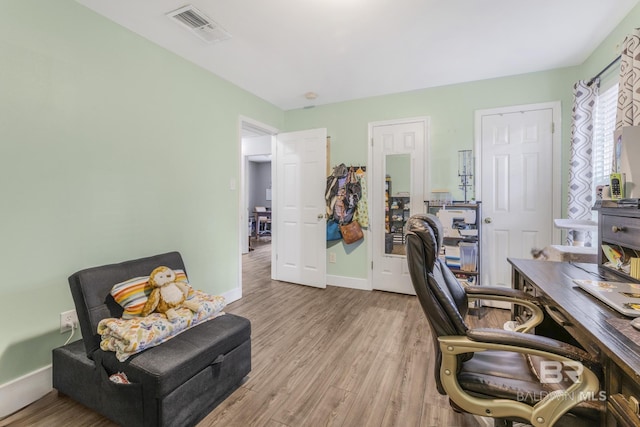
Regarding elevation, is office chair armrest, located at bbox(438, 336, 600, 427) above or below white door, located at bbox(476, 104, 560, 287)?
below

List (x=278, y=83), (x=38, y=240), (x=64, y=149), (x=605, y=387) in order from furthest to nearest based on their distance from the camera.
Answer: (x=278, y=83), (x=64, y=149), (x=38, y=240), (x=605, y=387)

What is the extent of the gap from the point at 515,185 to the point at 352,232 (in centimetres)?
187

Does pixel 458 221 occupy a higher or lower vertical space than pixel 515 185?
lower

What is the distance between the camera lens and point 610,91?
90.3 inches

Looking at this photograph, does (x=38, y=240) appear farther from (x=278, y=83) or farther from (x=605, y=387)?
(x=605, y=387)

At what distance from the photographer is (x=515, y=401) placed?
978 mm

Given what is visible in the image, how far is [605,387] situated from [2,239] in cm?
275

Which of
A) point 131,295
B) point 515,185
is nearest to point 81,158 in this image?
point 131,295

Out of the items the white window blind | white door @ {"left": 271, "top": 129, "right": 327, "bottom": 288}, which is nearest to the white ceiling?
the white window blind

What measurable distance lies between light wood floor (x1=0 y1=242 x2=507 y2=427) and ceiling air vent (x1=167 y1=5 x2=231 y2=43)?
2509 mm

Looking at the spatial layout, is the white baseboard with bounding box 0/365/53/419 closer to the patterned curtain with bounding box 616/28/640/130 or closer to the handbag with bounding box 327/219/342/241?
the handbag with bounding box 327/219/342/241

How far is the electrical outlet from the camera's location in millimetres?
1813

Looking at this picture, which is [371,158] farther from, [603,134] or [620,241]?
[620,241]

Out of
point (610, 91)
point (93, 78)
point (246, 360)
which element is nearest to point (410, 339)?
point (246, 360)
